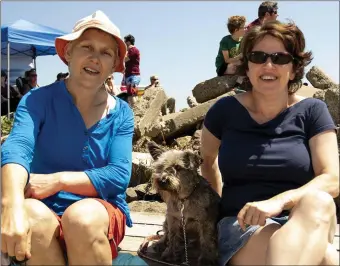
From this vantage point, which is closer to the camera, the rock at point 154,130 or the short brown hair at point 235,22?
the short brown hair at point 235,22

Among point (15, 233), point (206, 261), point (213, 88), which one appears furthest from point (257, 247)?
point (213, 88)

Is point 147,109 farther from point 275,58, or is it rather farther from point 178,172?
point 275,58

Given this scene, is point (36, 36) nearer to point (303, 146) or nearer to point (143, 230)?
point (143, 230)

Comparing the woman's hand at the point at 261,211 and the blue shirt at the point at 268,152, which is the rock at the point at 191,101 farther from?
the woman's hand at the point at 261,211

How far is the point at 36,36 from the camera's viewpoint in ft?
43.4

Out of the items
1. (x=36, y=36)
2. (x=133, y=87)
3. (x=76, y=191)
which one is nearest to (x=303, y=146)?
(x=76, y=191)

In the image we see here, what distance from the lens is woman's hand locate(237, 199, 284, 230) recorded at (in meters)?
2.37

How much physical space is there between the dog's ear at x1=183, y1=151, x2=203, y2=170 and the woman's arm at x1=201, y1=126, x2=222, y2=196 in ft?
0.15

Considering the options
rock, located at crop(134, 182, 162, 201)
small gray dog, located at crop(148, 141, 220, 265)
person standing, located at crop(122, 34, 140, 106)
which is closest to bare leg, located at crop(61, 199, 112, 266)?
small gray dog, located at crop(148, 141, 220, 265)

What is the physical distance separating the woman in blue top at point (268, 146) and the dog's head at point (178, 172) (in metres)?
0.39

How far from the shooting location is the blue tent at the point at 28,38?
1253 centimetres

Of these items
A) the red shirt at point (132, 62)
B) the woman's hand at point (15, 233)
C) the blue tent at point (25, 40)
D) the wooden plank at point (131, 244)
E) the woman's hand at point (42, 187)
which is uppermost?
the blue tent at point (25, 40)

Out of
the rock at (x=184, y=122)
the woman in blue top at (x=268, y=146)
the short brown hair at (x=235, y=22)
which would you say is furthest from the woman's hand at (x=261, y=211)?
the rock at (x=184, y=122)

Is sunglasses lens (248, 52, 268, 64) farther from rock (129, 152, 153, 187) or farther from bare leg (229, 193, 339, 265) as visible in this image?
rock (129, 152, 153, 187)
